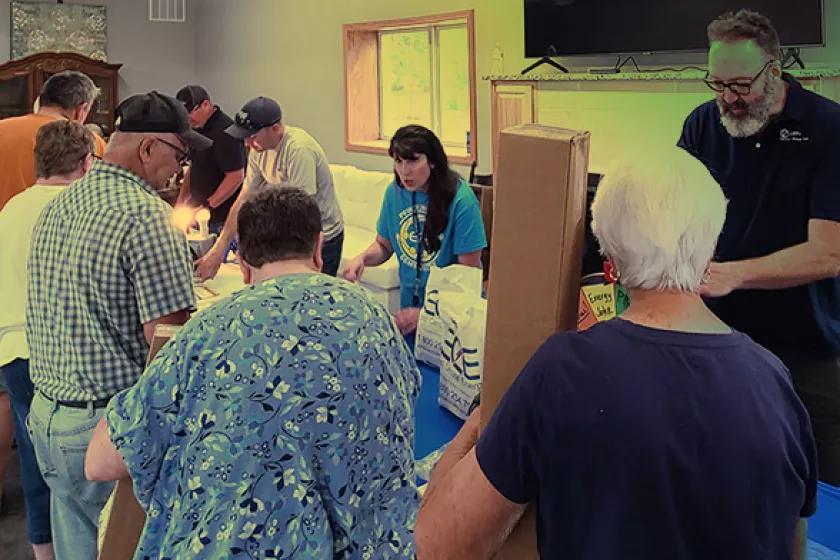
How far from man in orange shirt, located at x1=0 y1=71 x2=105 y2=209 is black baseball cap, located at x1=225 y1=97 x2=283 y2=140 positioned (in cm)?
69

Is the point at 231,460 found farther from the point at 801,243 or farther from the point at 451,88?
the point at 451,88

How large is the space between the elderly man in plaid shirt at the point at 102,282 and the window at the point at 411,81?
13.6 feet

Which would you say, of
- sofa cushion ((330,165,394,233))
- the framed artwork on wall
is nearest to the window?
sofa cushion ((330,165,394,233))

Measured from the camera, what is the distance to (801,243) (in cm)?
199

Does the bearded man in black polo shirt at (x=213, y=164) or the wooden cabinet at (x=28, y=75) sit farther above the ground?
the wooden cabinet at (x=28, y=75)

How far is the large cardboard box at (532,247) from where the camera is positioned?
1.07m

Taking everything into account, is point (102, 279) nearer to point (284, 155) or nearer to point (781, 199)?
point (781, 199)

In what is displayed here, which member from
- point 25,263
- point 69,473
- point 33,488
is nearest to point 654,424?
point 69,473

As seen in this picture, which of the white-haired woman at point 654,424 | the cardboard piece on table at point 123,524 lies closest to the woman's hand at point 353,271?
the cardboard piece on table at point 123,524

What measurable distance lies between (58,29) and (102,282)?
8388 millimetres

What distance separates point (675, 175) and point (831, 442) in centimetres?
146

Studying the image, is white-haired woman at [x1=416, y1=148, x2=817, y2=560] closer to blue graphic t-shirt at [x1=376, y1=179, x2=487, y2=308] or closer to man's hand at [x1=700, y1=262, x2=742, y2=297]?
man's hand at [x1=700, y1=262, x2=742, y2=297]

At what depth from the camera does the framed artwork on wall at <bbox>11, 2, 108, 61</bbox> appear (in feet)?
28.1

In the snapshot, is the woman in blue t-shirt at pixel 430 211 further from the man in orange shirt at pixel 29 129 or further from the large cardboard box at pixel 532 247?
the large cardboard box at pixel 532 247
